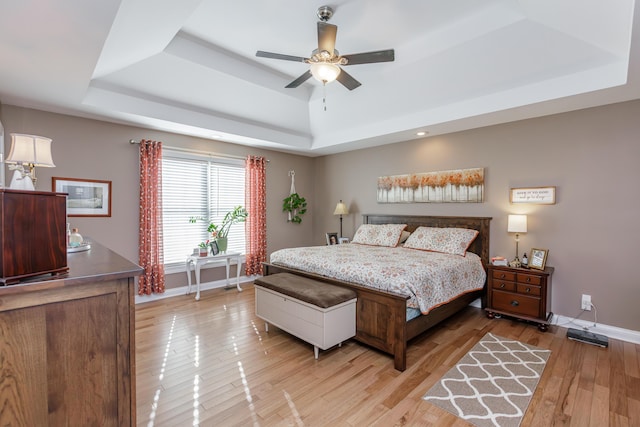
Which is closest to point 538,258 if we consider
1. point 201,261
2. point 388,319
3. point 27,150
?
point 388,319

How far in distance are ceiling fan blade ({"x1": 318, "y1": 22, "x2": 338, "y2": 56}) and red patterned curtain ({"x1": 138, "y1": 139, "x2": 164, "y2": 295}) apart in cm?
308

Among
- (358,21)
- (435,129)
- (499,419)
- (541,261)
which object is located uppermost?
(358,21)

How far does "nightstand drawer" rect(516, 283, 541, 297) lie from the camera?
3.38 metres

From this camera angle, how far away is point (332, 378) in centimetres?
246

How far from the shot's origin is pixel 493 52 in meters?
3.06

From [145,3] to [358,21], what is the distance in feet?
5.93

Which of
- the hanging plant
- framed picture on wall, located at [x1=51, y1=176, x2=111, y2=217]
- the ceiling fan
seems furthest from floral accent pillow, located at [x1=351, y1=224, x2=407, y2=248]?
framed picture on wall, located at [x1=51, y1=176, x2=111, y2=217]

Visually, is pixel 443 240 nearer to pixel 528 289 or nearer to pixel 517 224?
pixel 517 224

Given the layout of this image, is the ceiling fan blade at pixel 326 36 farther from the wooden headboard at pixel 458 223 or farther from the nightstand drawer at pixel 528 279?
the nightstand drawer at pixel 528 279

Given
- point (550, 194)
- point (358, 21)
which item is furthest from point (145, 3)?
point (550, 194)

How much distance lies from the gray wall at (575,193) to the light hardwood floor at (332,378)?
564 millimetres

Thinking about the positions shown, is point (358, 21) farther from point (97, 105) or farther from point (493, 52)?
point (97, 105)

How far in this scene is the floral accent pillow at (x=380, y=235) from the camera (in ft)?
15.3

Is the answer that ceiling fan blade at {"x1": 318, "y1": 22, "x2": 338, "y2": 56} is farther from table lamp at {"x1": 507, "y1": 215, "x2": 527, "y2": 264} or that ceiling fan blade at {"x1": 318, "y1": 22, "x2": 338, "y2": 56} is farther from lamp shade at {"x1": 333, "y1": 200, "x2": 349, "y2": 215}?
lamp shade at {"x1": 333, "y1": 200, "x2": 349, "y2": 215}
